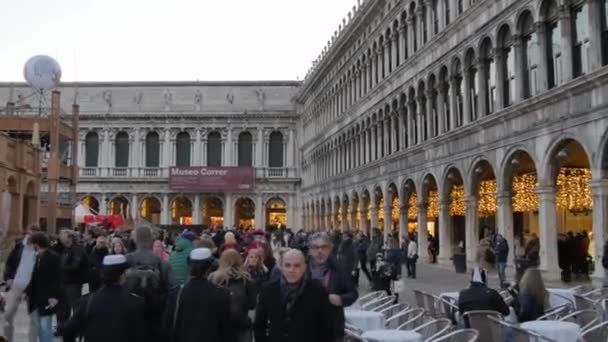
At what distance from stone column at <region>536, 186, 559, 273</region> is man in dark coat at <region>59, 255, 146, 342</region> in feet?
50.6

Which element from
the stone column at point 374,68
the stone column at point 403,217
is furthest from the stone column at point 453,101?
the stone column at point 374,68

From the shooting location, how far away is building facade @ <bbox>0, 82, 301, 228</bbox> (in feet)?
200

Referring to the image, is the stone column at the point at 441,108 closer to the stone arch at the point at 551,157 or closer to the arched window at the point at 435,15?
the arched window at the point at 435,15

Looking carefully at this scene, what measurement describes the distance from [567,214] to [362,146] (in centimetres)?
1489

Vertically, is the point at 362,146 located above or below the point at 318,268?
above

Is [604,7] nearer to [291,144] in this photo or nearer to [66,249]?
[66,249]

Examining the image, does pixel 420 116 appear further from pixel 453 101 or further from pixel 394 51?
pixel 394 51

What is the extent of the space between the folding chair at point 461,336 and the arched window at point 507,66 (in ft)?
49.7

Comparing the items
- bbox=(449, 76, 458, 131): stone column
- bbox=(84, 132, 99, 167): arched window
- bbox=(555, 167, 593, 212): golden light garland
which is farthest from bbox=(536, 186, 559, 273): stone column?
bbox=(84, 132, 99, 167): arched window

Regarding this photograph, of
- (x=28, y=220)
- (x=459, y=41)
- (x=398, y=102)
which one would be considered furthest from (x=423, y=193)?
(x=28, y=220)

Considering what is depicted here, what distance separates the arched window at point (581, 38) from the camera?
17.0m

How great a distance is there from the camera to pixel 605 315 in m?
9.00

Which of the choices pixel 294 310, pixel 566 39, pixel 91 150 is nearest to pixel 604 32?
pixel 566 39

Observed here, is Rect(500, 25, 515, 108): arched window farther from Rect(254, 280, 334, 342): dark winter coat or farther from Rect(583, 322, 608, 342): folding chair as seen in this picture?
Rect(254, 280, 334, 342): dark winter coat
